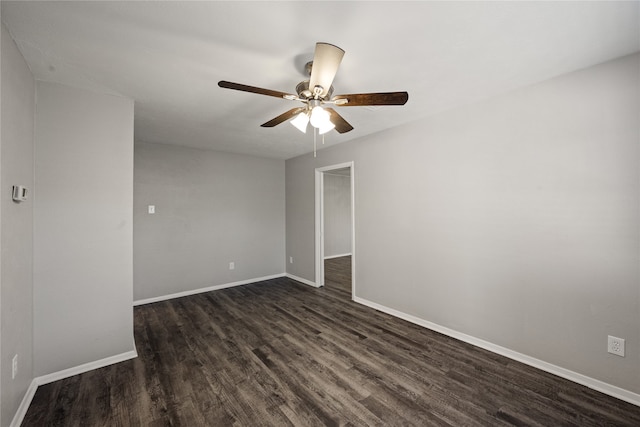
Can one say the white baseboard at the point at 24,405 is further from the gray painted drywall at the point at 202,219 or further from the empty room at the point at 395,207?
the gray painted drywall at the point at 202,219

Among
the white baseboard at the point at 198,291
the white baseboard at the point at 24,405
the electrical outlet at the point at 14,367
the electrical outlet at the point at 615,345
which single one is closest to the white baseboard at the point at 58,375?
the white baseboard at the point at 24,405

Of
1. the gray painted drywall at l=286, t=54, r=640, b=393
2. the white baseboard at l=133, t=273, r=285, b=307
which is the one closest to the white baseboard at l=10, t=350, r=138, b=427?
the white baseboard at l=133, t=273, r=285, b=307

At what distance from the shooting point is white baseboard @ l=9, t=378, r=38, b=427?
63.1 inches

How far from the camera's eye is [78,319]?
215cm

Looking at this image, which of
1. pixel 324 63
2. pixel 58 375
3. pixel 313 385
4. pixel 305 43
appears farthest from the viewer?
pixel 58 375

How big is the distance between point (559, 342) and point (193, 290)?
4497mm

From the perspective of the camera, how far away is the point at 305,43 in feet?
5.32

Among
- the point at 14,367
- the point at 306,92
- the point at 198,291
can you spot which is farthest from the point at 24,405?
the point at 306,92

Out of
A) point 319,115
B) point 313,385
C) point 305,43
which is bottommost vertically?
point 313,385

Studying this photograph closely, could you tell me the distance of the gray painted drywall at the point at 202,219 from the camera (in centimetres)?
378

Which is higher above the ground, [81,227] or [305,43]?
[305,43]

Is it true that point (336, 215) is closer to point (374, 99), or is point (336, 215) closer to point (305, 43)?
point (374, 99)

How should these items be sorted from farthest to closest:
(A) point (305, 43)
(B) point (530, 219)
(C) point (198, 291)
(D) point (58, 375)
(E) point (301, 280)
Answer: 1. (E) point (301, 280)
2. (C) point (198, 291)
3. (B) point (530, 219)
4. (D) point (58, 375)
5. (A) point (305, 43)

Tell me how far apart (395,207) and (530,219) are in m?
1.35
